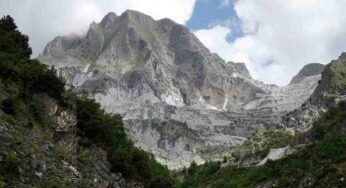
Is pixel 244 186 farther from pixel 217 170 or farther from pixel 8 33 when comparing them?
pixel 8 33

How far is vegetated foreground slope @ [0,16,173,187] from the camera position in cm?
2639

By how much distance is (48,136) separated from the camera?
34750mm

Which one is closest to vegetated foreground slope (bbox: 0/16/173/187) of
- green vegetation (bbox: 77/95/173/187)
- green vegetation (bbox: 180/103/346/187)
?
green vegetation (bbox: 77/95/173/187)

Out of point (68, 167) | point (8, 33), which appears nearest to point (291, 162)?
point (8, 33)

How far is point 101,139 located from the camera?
159ft

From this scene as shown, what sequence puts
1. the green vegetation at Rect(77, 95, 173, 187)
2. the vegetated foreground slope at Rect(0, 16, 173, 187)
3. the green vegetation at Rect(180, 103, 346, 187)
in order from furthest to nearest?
the green vegetation at Rect(180, 103, 346, 187), the green vegetation at Rect(77, 95, 173, 187), the vegetated foreground slope at Rect(0, 16, 173, 187)

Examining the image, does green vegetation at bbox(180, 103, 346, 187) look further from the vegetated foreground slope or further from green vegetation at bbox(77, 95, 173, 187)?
green vegetation at bbox(77, 95, 173, 187)

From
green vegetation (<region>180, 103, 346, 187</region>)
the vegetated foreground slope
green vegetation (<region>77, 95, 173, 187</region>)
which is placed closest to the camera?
the vegetated foreground slope

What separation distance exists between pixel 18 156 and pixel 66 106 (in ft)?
47.1

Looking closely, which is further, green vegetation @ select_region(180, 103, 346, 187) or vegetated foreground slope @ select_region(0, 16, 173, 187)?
green vegetation @ select_region(180, 103, 346, 187)

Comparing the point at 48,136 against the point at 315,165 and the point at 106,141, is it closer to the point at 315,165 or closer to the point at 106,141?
the point at 106,141

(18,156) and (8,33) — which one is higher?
(8,33)

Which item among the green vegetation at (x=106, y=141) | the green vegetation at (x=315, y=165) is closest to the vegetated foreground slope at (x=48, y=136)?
the green vegetation at (x=106, y=141)

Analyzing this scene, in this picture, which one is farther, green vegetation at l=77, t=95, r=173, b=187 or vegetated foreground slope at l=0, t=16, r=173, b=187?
green vegetation at l=77, t=95, r=173, b=187
